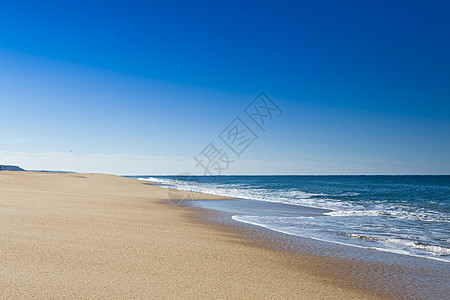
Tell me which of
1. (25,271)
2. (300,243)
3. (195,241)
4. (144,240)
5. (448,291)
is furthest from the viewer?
(300,243)

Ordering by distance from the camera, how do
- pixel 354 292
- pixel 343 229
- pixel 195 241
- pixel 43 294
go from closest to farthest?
pixel 43 294, pixel 354 292, pixel 195 241, pixel 343 229

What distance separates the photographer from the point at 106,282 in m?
4.03

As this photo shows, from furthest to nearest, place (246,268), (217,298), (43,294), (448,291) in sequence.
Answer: (246,268)
(448,291)
(217,298)
(43,294)

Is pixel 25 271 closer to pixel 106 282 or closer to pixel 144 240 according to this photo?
pixel 106 282

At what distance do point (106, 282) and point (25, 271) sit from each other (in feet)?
3.46

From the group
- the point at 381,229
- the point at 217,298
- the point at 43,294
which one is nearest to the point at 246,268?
the point at 217,298

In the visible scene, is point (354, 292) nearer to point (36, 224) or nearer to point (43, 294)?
point (43, 294)

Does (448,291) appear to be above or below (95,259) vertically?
below

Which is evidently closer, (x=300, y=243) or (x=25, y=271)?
(x=25, y=271)

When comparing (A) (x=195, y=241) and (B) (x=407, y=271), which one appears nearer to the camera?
(B) (x=407, y=271)

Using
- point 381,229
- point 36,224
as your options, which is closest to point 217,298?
point 36,224

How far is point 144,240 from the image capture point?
6.61 metres

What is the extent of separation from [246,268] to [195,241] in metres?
2.11

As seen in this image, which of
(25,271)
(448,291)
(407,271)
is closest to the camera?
(25,271)
